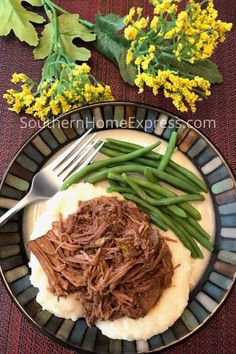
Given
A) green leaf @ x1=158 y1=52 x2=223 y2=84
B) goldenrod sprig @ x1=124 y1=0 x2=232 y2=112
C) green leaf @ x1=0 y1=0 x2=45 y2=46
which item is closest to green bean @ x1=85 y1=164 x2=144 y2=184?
goldenrod sprig @ x1=124 y1=0 x2=232 y2=112

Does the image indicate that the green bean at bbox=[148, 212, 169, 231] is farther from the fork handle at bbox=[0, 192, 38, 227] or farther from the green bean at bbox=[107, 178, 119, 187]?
the fork handle at bbox=[0, 192, 38, 227]

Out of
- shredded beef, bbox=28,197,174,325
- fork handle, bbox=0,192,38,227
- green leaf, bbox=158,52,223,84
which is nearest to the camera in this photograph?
shredded beef, bbox=28,197,174,325

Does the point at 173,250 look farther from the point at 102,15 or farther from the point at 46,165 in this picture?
the point at 102,15

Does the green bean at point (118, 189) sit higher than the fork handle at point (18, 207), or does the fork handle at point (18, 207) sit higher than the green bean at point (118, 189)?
the green bean at point (118, 189)

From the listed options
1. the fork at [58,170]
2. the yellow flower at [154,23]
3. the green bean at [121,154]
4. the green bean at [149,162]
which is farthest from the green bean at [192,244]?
the yellow flower at [154,23]

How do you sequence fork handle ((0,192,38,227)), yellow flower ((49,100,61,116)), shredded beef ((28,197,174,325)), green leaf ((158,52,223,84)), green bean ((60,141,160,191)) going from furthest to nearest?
Answer: green leaf ((158,52,223,84)) < yellow flower ((49,100,61,116)) < green bean ((60,141,160,191)) < fork handle ((0,192,38,227)) < shredded beef ((28,197,174,325))

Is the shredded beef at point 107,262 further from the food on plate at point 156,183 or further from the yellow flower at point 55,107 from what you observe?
the yellow flower at point 55,107

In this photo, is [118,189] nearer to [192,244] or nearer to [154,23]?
[192,244]

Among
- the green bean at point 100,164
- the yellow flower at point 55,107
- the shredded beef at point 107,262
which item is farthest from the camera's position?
the yellow flower at point 55,107
